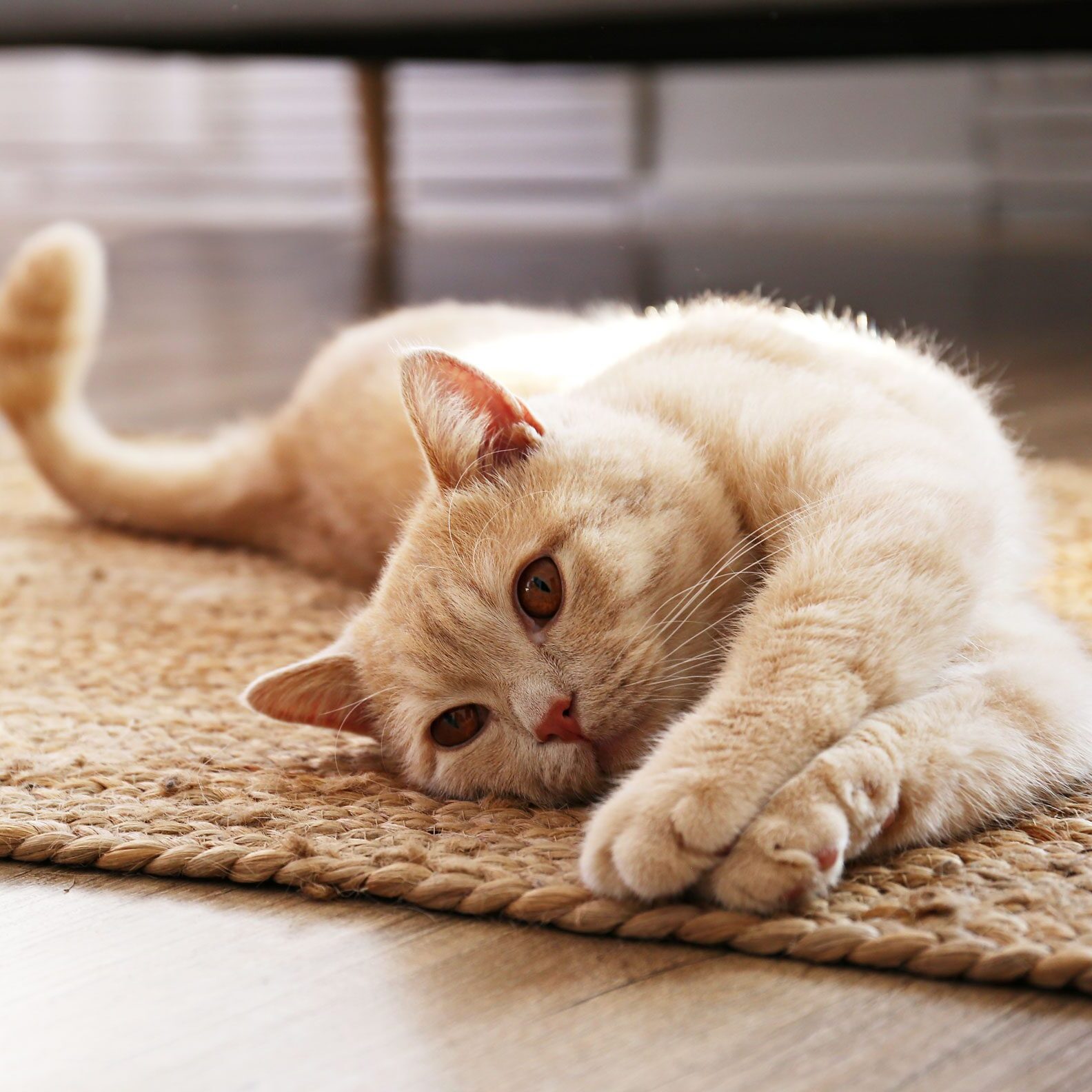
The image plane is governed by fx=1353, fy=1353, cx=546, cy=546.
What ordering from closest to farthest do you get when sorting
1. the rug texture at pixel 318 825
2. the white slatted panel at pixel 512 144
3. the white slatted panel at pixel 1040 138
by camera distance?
the rug texture at pixel 318 825 → the white slatted panel at pixel 1040 138 → the white slatted panel at pixel 512 144

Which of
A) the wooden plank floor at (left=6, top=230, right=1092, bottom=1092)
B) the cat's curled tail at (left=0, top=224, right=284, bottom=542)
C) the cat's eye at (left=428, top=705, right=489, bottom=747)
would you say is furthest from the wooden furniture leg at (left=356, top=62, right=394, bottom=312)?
the wooden plank floor at (left=6, top=230, right=1092, bottom=1092)

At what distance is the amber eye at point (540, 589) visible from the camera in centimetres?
115

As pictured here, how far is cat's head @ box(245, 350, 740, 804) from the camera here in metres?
1.13

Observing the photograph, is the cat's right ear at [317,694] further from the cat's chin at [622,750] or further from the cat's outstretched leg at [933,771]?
the cat's outstretched leg at [933,771]

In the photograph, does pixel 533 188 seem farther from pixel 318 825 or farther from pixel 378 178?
pixel 318 825

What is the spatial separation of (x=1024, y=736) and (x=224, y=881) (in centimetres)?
66

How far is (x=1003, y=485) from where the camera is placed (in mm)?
1410

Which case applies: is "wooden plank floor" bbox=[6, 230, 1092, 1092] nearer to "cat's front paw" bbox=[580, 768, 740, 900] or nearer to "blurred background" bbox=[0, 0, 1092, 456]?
"cat's front paw" bbox=[580, 768, 740, 900]

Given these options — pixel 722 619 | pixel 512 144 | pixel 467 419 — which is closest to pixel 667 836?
pixel 722 619

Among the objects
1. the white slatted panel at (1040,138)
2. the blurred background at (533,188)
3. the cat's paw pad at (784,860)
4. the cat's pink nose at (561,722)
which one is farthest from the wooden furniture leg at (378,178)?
the cat's paw pad at (784,860)

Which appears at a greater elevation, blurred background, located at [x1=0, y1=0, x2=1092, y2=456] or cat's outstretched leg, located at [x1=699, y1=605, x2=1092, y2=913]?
blurred background, located at [x1=0, y1=0, x2=1092, y2=456]

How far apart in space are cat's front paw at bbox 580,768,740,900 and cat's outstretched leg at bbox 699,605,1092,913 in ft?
0.07

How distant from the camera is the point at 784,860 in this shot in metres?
0.91

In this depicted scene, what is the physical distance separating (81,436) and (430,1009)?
1.59m
